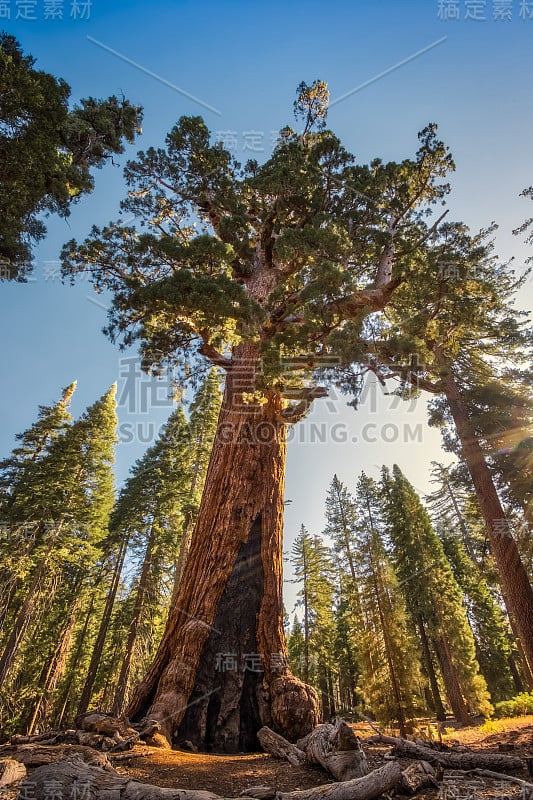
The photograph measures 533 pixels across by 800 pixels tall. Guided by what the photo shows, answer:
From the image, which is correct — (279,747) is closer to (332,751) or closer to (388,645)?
(332,751)

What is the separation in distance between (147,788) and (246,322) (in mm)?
6178


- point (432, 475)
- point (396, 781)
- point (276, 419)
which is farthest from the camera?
point (432, 475)

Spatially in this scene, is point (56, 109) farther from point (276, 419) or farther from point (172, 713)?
point (172, 713)

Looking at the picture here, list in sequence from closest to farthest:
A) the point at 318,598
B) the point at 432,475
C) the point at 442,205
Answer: the point at 442,205 < the point at 318,598 < the point at 432,475

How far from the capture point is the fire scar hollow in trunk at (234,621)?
202 inches

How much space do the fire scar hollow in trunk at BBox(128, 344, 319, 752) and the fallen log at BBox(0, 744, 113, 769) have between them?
158 cm

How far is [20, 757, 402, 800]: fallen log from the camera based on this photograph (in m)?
2.52

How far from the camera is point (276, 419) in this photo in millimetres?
7883

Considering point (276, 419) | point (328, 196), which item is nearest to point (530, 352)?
point (328, 196)

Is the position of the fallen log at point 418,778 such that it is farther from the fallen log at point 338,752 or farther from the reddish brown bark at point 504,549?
the reddish brown bark at point 504,549

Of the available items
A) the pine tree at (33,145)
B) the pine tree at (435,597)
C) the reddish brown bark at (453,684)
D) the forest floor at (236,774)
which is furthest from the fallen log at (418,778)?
the reddish brown bark at (453,684)

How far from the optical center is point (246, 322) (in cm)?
708

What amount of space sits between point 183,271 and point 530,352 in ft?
42.9

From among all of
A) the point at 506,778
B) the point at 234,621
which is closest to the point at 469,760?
the point at 506,778
